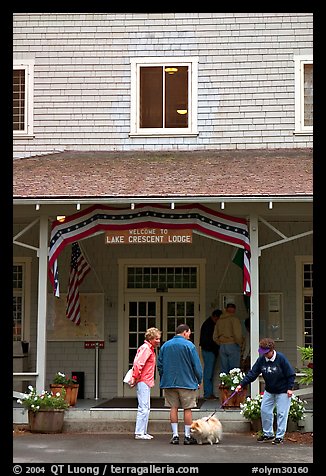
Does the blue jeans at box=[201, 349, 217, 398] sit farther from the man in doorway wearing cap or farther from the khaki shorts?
the khaki shorts

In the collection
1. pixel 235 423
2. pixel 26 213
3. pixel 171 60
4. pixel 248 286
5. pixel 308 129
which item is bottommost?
pixel 235 423

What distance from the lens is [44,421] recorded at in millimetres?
14922

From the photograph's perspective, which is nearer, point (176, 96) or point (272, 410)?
point (272, 410)

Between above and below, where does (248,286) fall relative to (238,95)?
below

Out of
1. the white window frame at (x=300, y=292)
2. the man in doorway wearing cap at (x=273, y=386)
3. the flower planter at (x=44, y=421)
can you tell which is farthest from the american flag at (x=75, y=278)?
the man in doorway wearing cap at (x=273, y=386)

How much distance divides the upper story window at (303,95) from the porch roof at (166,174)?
0.55m

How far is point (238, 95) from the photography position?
64.3ft

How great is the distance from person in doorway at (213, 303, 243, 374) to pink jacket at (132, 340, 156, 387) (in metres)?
3.71

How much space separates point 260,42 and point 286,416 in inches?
356

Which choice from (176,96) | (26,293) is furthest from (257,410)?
(176,96)

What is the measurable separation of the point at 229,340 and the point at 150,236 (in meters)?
3.26

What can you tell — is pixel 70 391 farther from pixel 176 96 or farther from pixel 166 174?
pixel 176 96
